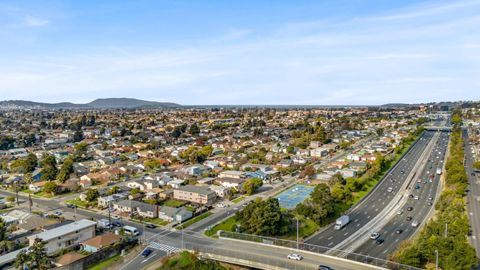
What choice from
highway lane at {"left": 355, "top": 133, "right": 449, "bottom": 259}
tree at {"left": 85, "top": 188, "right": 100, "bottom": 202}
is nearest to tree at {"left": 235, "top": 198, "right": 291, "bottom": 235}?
highway lane at {"left": 355, "top": 133, "right": 449, "bottom": 259}

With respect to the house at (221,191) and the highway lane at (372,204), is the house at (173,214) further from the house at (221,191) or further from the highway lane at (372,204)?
the highway lane at (372,204)

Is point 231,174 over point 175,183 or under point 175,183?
over

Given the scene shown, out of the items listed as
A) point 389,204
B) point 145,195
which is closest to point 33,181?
point 145,195

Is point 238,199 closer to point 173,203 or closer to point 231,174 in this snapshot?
point 173,203

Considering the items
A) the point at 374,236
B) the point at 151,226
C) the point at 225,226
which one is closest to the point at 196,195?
the point at 151,226

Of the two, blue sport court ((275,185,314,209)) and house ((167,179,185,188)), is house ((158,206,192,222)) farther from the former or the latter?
blue sport court ((275,185,314,209))

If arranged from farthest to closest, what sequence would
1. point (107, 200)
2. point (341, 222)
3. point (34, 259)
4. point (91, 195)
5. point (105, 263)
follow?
1. point (91, 195)
2. point (107, 200)
3. point (341, 222)
4. point (105, 263)
5. point (34, 259)

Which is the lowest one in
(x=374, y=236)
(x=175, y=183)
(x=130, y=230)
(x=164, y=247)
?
(x=164, y=247)
